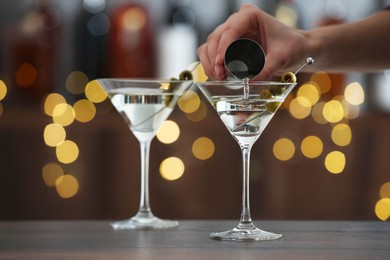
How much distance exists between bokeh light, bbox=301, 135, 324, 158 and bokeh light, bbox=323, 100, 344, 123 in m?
0.06

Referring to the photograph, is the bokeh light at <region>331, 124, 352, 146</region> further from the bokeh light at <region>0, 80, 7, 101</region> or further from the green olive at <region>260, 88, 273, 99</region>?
the green olive at <region>260, 88, 273, 99</region>

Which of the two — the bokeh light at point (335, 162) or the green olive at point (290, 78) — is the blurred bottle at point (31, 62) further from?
the green olive at point (290, 78)

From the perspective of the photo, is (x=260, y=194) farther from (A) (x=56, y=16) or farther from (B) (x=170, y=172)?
(A) (x=56, y=16)

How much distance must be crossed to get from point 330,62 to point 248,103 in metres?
0.33

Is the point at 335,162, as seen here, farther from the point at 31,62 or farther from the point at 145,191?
the point at 145,191

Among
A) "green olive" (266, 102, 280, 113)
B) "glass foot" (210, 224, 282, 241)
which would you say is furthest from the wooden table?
"green olive" (266, 102, 280, 113)

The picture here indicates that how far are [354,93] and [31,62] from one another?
0.82 meters

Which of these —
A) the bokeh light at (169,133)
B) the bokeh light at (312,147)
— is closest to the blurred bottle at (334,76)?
the bokeh light at (312,147)

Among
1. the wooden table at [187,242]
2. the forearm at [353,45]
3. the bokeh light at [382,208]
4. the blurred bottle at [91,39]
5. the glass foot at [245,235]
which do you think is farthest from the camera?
the blurred bottle at [91,39]

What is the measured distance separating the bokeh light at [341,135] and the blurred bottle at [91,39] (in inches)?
23.3

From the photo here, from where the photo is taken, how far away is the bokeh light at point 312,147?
7.17 feet

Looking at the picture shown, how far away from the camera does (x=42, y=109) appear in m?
2.20

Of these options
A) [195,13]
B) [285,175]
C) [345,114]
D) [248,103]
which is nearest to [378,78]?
[345,114]

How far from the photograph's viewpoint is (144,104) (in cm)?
127
